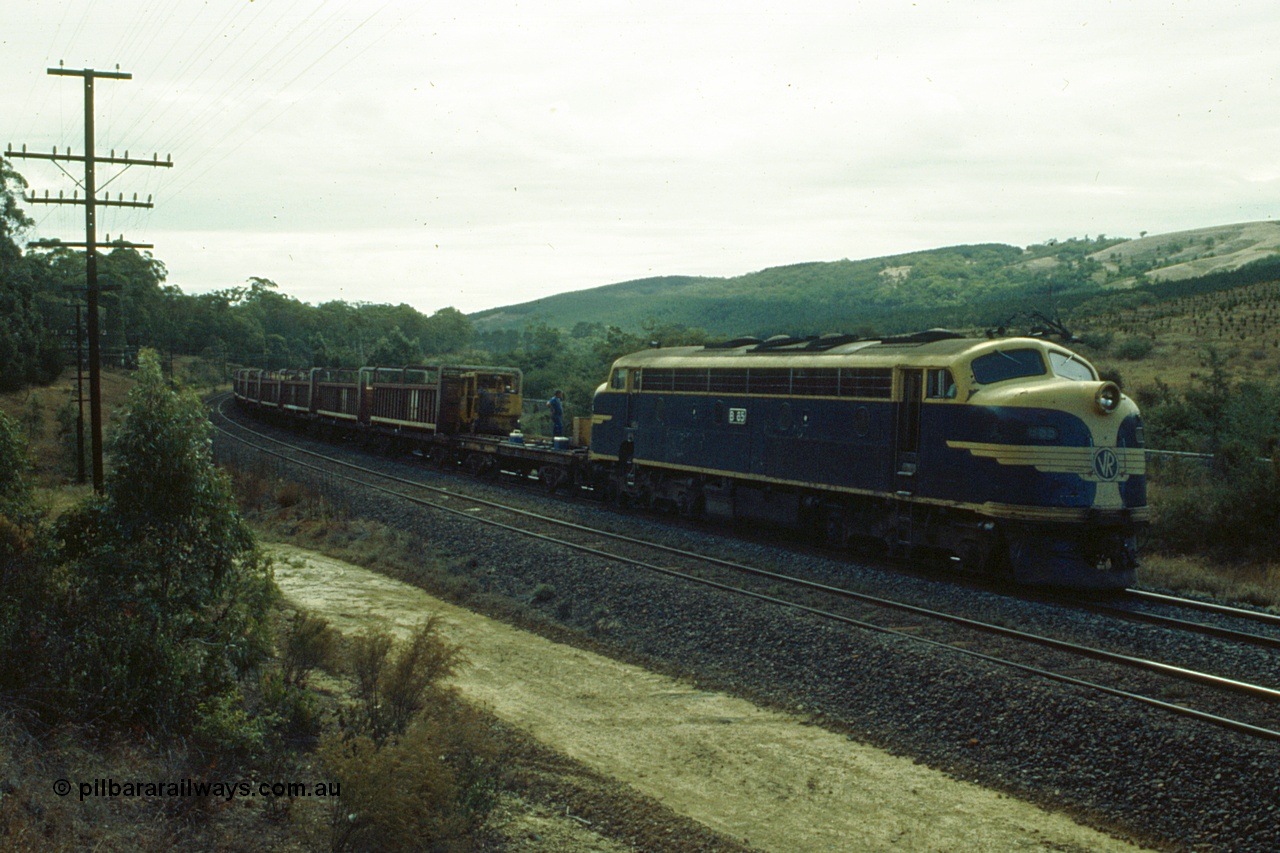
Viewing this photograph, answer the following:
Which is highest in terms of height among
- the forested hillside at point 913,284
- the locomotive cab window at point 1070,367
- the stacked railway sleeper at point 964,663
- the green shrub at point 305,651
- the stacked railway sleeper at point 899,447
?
the forested hillside at point 913,284

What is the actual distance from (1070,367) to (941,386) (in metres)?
2.10

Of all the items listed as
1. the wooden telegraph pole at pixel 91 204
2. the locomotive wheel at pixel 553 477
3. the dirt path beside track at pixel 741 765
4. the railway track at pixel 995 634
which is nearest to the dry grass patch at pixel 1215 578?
the railway track at pixel 995 634

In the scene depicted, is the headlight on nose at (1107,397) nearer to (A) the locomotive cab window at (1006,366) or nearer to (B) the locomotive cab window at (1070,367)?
(B) the locomotive cab window at (1070,367)

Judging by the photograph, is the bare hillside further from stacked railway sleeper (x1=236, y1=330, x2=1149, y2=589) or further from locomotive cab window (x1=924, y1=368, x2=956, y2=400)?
locomotive cab window (x1=924, y1=368, x2=956, y2=400)

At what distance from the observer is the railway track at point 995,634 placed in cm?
893

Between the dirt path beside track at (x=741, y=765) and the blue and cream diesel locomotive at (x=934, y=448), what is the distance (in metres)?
5.41

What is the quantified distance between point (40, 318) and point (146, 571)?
65079 millimetres

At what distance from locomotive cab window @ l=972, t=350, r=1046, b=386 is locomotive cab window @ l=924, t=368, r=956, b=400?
35cm

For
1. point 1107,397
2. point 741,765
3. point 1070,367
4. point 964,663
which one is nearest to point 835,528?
point 1070,367

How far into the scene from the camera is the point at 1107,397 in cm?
1305

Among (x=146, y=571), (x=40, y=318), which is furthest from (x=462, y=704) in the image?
(x=40, y=318)

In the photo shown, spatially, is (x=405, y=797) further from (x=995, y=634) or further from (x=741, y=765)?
(x=995, y=634)

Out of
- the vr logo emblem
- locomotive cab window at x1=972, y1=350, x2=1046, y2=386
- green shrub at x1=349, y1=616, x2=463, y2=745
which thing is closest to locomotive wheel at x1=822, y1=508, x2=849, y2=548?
locomotive cab window at x1=972, y1=350, x2=1046, y2=386

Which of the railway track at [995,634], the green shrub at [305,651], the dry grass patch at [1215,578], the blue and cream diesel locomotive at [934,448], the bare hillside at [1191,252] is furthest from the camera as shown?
the bare hillside at [1191,252]
